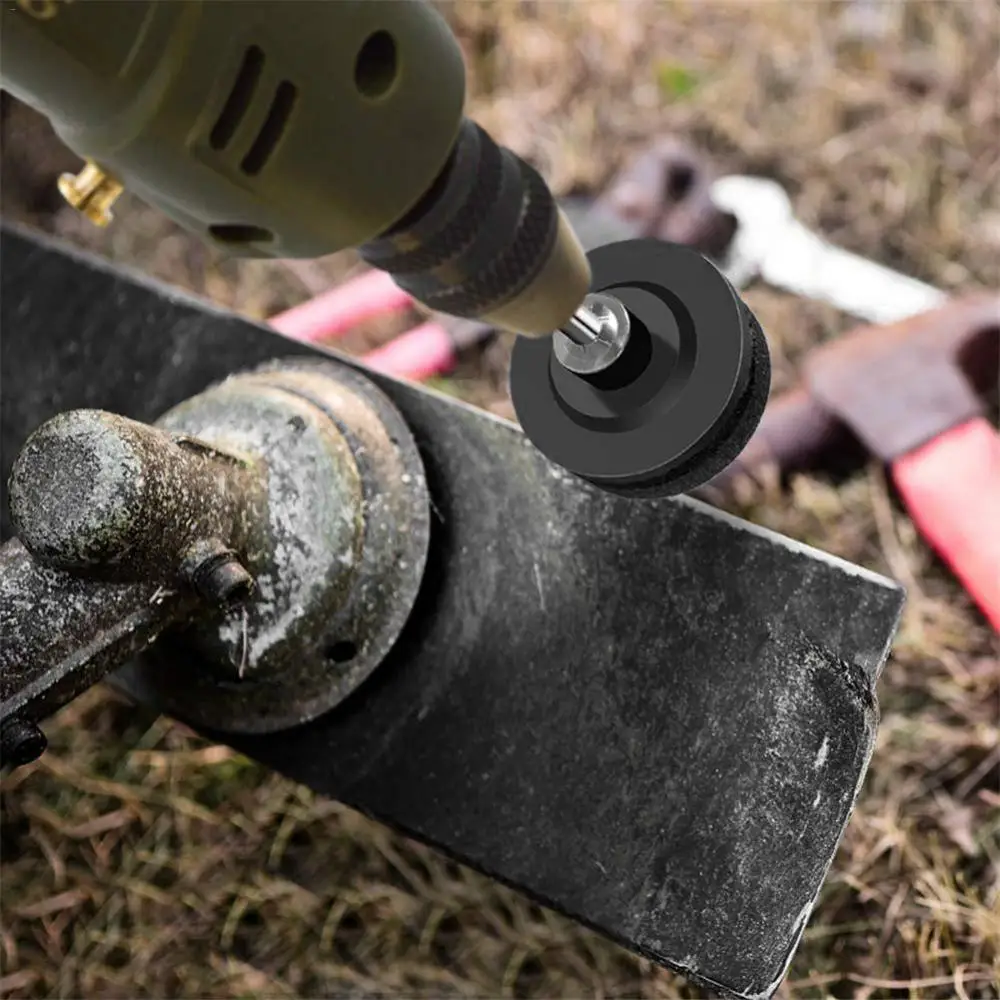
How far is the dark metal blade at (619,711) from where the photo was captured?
0.93 m

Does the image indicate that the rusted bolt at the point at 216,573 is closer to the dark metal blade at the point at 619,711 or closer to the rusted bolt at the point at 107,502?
the rusted bolt at the point at 107,502

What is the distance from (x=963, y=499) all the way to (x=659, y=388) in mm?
586

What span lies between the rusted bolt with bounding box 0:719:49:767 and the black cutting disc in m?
0.39

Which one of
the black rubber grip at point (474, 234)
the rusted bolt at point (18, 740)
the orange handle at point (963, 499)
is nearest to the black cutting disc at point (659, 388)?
the black rubber grip at point (474, 234)

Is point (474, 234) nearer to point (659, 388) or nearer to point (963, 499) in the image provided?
point (659, 388)

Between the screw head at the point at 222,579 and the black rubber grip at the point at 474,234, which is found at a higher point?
the black rubber grip at the point at 474,234

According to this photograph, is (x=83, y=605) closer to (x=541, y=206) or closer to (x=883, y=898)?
(x=541, y=206)

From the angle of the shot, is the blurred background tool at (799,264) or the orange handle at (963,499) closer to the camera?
the orange handle at (963,499)

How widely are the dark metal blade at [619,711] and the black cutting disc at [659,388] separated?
5.4 inches

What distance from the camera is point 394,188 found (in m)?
0.72

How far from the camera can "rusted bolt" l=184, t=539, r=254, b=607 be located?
2.79ft

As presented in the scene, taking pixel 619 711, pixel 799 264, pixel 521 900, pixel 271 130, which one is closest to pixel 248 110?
pixel 271 130

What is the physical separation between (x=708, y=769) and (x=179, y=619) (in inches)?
16.0

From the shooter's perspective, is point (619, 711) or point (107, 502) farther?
point (619, 711)
